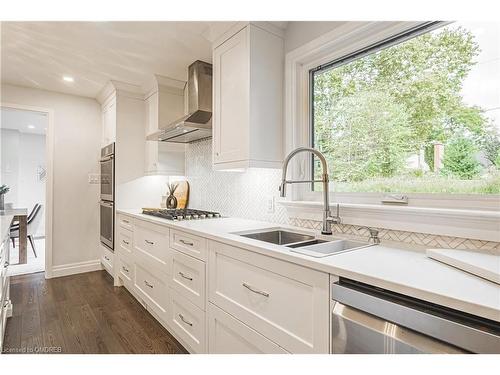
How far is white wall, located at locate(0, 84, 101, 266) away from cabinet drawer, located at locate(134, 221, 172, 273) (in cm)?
149

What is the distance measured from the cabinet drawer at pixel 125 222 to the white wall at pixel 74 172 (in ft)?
3.03

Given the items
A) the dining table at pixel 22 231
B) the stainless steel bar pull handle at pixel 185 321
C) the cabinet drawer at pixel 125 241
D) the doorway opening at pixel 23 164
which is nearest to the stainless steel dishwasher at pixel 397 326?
the stainless steel bar pull handle at pixel 185 321

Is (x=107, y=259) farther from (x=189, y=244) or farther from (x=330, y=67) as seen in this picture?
(x=330, y=67)

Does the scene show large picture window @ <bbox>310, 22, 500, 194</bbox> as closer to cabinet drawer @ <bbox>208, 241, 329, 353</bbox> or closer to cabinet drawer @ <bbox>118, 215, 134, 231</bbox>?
cabinet drawer @ <bbox>208, 241, 329, 353</bbox>

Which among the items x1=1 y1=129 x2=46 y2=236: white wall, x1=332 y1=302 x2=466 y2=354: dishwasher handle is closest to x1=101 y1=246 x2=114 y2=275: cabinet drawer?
x1=332 y1=302 x2=466 y2=354: dishwasher handle

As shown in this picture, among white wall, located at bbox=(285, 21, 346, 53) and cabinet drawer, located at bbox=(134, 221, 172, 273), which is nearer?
white wall, located at bbox=(285, 21, 346, 53)

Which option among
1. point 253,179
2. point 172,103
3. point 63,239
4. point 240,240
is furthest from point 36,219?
point 240,240

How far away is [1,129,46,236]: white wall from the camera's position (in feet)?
21.0

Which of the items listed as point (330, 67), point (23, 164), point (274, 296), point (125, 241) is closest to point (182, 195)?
point (125, 241)

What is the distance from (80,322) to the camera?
95.7 inches

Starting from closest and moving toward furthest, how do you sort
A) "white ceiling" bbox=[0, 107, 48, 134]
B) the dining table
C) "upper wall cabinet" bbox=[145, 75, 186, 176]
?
"upper wall cabinet" bbox=[145, 75, 186, 176]
the dining table
"white ceiling" bbox=[0, 107, 48, 134]

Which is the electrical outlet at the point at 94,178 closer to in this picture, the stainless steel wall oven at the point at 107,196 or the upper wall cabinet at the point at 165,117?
the stainless steel wall oven at the point at 107,196

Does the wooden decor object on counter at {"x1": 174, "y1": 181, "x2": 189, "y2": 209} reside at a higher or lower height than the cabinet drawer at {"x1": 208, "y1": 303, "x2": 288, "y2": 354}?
higher

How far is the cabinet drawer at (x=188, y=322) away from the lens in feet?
5.89
